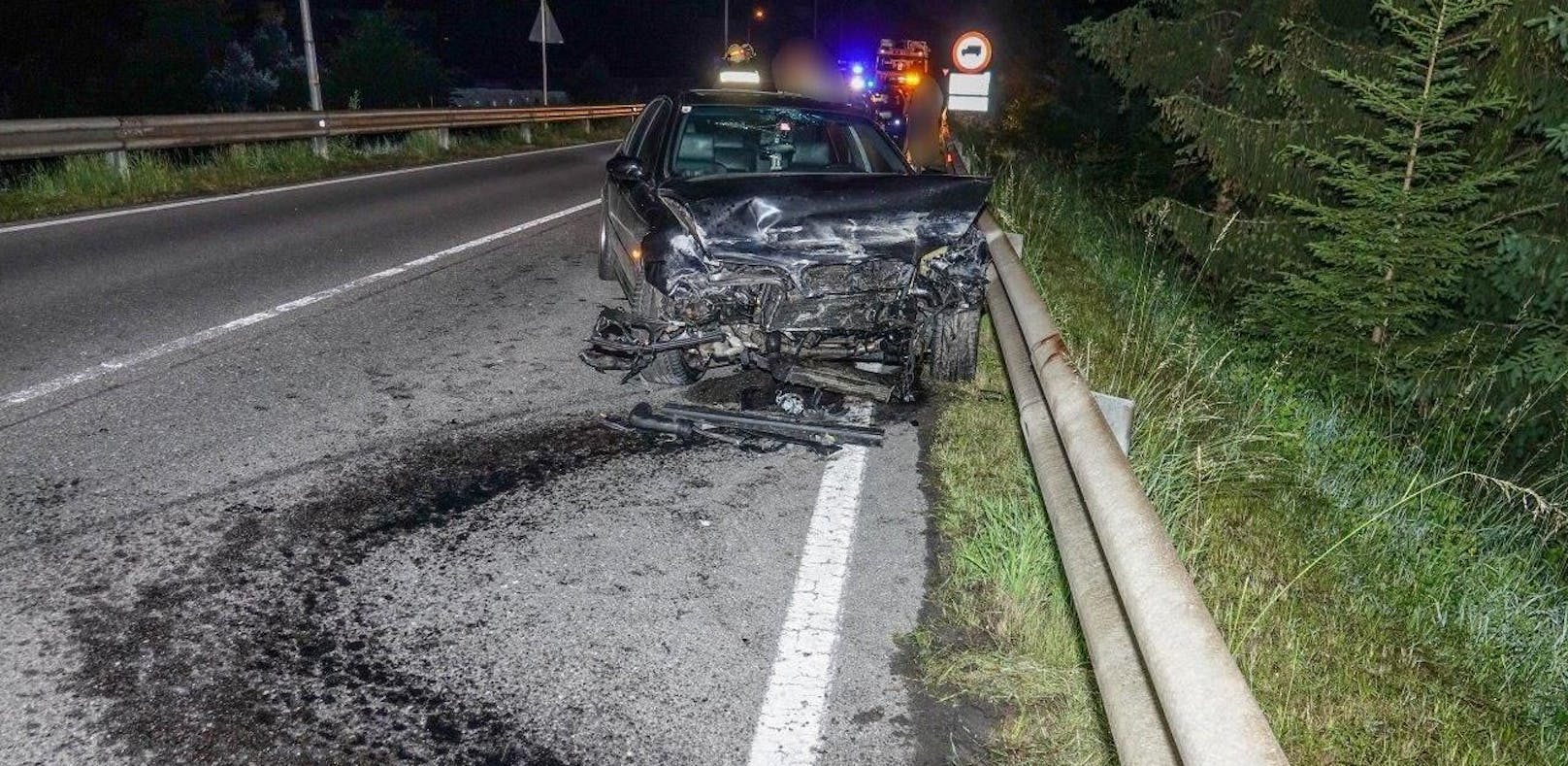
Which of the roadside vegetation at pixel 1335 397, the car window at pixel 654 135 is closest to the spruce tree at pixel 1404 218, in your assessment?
the roadside vegetation at pixel 1335 397

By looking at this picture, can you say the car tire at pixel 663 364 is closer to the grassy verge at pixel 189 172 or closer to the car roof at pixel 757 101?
the car roof at pixel 757 101

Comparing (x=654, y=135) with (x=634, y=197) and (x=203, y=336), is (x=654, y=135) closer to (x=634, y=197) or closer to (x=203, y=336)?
(x=634, y=197)

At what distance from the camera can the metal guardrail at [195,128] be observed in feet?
36.3

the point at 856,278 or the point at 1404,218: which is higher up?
the point at 1404,218

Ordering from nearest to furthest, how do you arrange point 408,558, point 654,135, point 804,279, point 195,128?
point 408,558 < point 804,279 < point 654,135 < point 195,128

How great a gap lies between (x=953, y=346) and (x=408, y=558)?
3.29 m

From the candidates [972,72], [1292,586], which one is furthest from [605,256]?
[972,72]

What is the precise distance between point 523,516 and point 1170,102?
738 centimetres

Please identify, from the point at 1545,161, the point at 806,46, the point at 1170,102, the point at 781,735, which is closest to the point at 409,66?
the point at 806,46

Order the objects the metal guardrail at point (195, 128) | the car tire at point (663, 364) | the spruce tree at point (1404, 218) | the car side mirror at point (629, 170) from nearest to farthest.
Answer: the car tire at point (663, 364) < the car side mirror at point (629, 170) < the spruce tree at point (1404, 218) < the metal guardrail at point (195, 128)

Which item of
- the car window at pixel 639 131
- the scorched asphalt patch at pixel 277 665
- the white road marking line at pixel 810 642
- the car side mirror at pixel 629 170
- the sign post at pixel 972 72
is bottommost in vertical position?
the white road marking line at pixel 810 642

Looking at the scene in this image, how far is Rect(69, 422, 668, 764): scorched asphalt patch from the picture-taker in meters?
2.44

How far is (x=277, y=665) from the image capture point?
276 cm

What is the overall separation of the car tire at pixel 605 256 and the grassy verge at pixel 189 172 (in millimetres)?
6684
